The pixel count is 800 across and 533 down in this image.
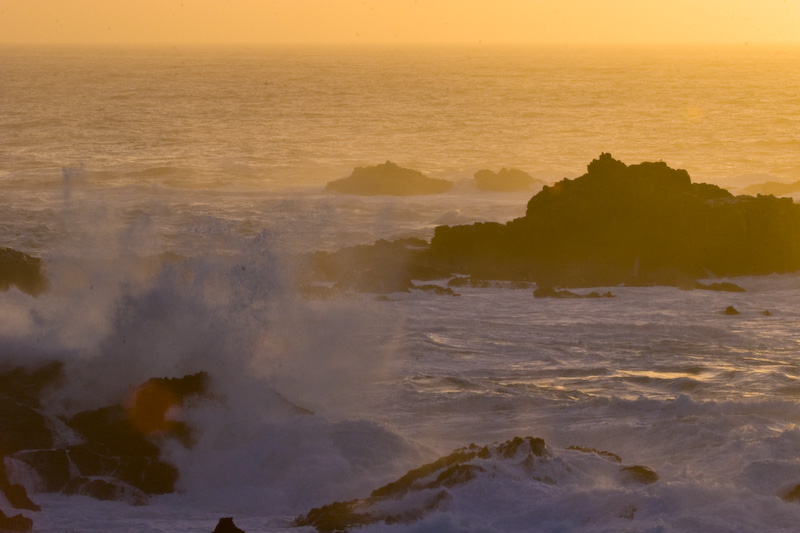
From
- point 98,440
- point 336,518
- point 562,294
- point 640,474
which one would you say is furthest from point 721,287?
point 98,440

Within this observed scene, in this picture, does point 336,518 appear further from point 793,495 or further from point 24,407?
point 793,495

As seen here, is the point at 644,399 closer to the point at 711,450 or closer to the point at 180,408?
the point at 711,450

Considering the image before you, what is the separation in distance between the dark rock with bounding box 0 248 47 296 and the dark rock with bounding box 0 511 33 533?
1047 centimetres

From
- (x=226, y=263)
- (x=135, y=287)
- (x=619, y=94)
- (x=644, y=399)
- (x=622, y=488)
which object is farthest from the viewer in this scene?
(x=619, y=94)

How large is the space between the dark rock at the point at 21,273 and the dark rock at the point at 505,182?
25213 millimetres

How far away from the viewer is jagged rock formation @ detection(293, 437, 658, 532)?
10219 mm

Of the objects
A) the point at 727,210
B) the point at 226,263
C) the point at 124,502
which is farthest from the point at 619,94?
the point at 124,502

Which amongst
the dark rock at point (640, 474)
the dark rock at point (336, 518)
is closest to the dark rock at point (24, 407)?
the dark rock at point (336, 518)

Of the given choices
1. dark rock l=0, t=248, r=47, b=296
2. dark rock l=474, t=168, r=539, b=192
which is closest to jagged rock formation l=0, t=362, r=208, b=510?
dark rock l=0, t=248, r=47, b=296

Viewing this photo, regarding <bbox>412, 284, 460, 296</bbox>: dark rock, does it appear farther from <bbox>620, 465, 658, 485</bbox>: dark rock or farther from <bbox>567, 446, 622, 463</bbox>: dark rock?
<bbox>620, 465, 658, 485</bbox>: dark rock

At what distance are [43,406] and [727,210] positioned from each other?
18060mm

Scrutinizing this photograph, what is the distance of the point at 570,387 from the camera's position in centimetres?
1547

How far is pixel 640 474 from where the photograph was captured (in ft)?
36.7

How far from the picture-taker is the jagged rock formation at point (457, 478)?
402 inches
